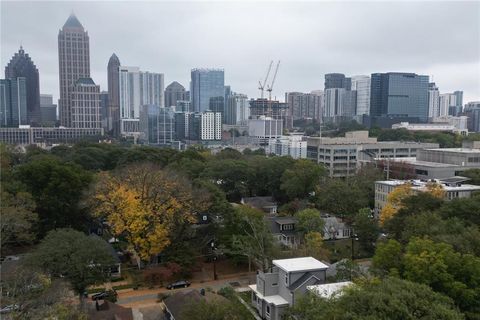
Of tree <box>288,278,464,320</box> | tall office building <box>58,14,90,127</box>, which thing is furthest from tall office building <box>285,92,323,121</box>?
tree <box>288,278,464,320</box>

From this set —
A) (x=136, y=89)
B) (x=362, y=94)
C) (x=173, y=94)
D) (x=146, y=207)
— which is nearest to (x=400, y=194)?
(x=146, y=207)

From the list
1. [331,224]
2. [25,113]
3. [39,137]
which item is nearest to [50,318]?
[331,224]

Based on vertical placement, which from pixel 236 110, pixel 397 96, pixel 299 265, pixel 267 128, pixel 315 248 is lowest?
pixel 315 248

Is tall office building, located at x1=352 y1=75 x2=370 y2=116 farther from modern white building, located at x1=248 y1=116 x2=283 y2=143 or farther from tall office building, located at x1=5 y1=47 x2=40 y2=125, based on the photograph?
tall office building, located at x1=5 y1=47 x2=40 y2=125

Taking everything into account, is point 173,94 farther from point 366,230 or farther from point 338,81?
point 366,230

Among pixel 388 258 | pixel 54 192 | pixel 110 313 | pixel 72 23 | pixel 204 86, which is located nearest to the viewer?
pixel 110 313

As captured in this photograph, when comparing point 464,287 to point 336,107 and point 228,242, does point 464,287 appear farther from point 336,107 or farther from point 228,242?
point 336,107
